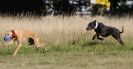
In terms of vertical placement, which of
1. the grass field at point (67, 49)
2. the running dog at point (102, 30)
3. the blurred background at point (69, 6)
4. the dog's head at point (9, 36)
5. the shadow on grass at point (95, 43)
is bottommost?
the blurred background at point (69, 6)

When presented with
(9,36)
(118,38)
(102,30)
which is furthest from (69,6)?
(9,36)

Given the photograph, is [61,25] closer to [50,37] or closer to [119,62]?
[50,37]

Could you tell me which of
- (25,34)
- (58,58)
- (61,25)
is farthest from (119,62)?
(61,25)

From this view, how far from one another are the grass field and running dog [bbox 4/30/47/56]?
0.33 meters

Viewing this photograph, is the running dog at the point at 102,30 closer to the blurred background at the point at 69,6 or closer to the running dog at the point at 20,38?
the running dog at the point at 20,38

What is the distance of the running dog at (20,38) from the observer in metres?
14.0

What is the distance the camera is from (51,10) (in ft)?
135

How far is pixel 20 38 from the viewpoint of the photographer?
14.5 meters

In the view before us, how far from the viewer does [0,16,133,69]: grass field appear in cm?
1289

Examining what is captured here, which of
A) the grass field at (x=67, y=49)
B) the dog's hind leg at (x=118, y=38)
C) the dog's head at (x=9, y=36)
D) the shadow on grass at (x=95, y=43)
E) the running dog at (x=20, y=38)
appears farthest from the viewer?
the shadow on grass at (x=95, y=43)

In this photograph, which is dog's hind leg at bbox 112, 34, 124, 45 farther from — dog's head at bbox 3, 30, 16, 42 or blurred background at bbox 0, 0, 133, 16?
blurred background at bbox 0, 0, 133, 16

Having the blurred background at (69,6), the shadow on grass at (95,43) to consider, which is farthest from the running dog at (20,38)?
the blurred background at (69,6)

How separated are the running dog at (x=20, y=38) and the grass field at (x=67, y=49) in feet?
1.10

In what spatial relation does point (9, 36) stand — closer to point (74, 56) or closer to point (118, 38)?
point (74, 56)
